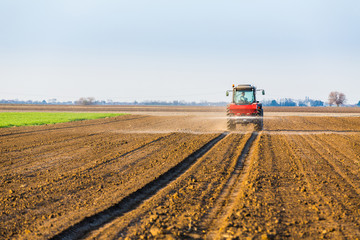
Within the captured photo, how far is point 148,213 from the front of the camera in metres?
5.80

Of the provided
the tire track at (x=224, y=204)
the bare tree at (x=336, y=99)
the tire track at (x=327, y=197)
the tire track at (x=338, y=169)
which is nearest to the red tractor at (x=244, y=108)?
the tire track at (x=338, y=169)


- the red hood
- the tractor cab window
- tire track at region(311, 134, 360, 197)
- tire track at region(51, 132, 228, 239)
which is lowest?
tire track at region(51, 132, 228, 239)

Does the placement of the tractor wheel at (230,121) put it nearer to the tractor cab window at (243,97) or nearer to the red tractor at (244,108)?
the red tractor at (244,108)

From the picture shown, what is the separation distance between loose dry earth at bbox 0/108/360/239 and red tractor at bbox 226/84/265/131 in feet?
27.6

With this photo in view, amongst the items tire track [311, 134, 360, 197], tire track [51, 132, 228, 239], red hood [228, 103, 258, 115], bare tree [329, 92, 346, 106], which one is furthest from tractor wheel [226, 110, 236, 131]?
bare tree [329, 92, 346, 106]

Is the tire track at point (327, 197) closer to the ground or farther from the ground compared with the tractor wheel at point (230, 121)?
closer to the ground

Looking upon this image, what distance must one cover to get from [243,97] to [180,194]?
16238mm

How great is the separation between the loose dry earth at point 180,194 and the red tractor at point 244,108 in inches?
331

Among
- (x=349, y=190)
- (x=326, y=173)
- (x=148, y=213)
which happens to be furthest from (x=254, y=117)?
(x=148, y=213)

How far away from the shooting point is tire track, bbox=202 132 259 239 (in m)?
5.18

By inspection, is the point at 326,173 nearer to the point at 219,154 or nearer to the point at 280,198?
the point at 280,198

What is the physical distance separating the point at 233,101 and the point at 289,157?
11.2 metres

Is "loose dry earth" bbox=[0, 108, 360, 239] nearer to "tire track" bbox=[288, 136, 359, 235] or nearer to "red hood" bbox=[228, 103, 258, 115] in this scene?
"tire track" bbox=[288, 136, 359, 235]

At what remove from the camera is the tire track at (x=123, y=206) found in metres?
5.14
